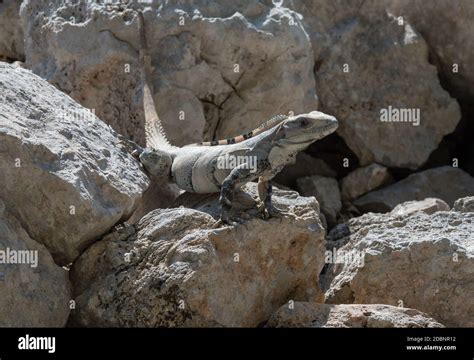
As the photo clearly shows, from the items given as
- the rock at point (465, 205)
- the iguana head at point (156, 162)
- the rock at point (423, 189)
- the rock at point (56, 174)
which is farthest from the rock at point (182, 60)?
the rock at point (465, 205)

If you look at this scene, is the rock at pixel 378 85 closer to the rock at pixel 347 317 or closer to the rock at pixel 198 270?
the rock at pixel 198 270

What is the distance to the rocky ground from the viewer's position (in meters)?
8.81

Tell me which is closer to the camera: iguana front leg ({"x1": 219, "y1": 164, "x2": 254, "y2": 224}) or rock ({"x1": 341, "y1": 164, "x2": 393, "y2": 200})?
iguana front leg ({"x1": 219, "y1": 164, "x2": 254, "y2": 224})

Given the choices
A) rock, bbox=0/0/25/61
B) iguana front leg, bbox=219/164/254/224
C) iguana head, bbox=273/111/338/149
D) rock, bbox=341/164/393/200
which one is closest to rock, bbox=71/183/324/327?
iguana front leg, bbox=219/164/254/224

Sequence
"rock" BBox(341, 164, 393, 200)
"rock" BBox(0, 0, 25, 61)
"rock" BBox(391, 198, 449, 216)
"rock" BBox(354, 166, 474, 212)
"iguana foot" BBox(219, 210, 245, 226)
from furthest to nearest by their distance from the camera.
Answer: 1. "rock" BBox(0, 0, 25, 61)
2. "rock" BBox(341, 164, 393, 200)
3. "rock" BBox(354, 166, 474, 212)
4. "rock" BBox(391, 198, 449, 216)
5. "iguana foot" BBox(219, 210, 245, 226)

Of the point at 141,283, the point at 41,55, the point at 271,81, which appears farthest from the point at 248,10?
the point at 141,283

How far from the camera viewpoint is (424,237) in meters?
10.1

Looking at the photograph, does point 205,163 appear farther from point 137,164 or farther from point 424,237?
point 424,237

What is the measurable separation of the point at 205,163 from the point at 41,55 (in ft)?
12.2

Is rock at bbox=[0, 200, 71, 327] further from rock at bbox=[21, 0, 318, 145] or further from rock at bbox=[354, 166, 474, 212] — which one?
rock at bbox=[354, 166, 474, 212]

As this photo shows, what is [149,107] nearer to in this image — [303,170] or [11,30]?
[303,170]

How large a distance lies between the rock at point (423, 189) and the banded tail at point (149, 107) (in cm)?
352

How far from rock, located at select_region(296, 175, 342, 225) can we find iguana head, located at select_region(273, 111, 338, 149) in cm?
414
